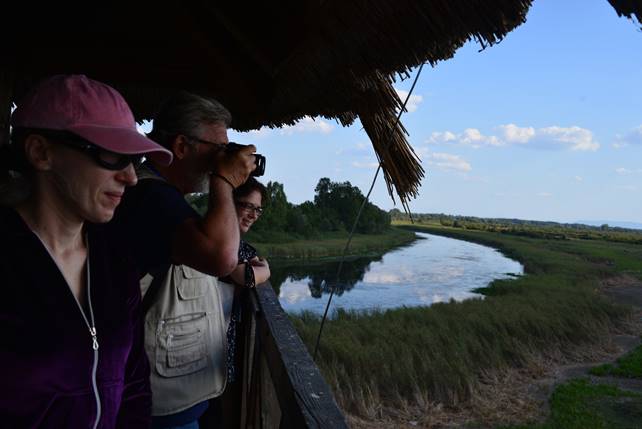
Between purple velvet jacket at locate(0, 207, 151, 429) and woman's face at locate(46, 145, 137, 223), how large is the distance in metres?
0.08

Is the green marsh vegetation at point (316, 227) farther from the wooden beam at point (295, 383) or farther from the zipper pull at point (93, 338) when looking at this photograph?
the zipper pull at point (93, 338)

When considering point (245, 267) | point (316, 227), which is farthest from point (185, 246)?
point (316, 227)

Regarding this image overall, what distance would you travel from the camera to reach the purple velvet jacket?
0.71 meters

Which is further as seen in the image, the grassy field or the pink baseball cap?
the grassy field

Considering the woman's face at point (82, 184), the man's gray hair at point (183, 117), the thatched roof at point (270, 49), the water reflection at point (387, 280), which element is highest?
the thatched roof at point (270, 49)

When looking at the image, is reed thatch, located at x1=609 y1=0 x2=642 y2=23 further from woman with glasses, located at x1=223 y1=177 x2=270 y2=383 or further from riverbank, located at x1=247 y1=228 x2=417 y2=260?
riverbank, located at x1=247 y1=228 x2=417 y2=260

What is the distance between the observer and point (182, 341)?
4.29 feet

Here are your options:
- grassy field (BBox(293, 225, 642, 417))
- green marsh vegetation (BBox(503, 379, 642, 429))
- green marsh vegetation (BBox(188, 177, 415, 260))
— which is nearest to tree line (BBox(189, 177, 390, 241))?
green marsh vegetation (BBox(188, 177, 415, 260))

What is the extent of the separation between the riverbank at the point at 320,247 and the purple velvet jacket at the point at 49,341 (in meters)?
29.5

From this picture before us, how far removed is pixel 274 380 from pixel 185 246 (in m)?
0.52

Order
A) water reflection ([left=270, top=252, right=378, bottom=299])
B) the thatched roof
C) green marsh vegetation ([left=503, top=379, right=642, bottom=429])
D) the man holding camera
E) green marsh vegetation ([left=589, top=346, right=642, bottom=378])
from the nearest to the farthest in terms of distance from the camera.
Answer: the man holding camera → the thatched roof → green marsh vegetation ([left=503, top=379, right=642, bottom=429]) → green marsh vegetation ([left=589, top=346, right=642, bottom=378]) → water reflection ([left=270, top=252, right=378, bottom=299])

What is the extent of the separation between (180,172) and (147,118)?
92.1 inches

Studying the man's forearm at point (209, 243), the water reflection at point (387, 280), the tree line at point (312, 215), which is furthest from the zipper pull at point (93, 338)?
the tree line at point (312, 215)

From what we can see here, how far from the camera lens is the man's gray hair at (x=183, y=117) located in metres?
1.31
